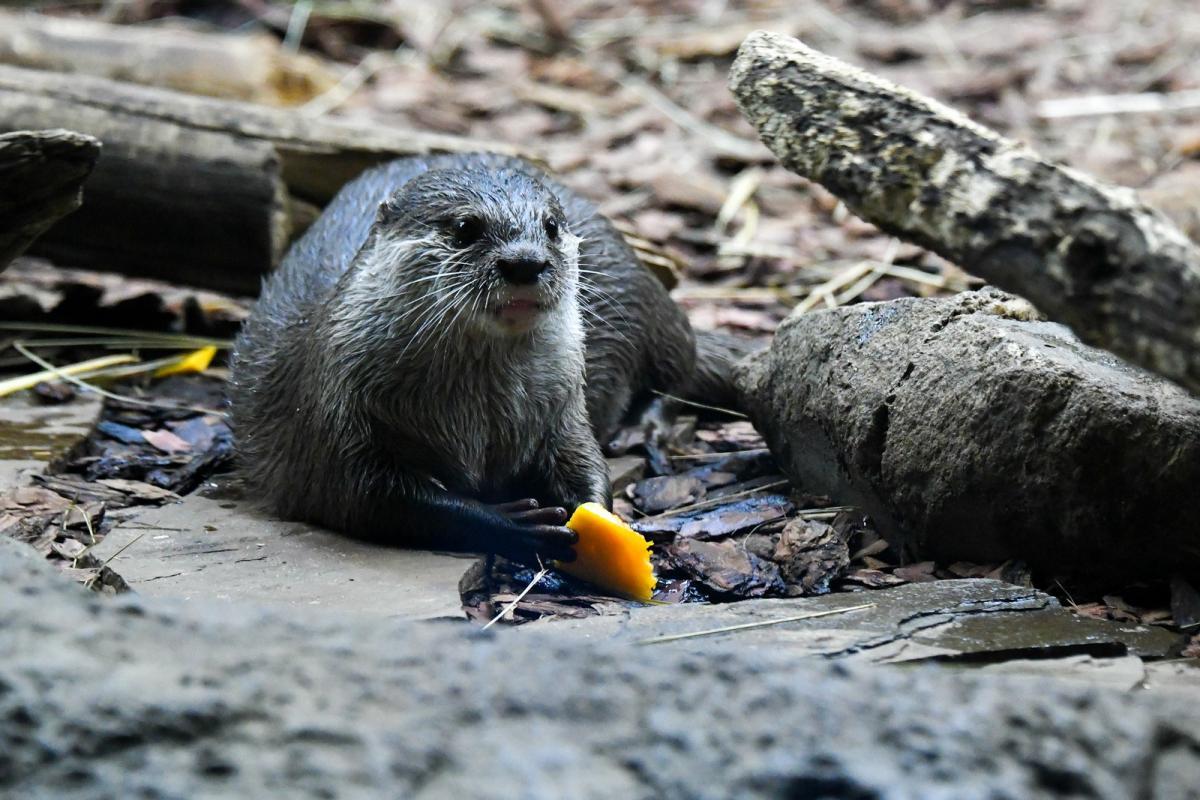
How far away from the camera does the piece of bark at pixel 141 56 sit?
6.65 m

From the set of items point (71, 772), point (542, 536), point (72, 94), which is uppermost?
point (72, 94)

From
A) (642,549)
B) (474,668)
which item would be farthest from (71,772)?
(642,549)

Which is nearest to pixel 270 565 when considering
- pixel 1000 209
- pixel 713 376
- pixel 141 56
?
pixel 713 376

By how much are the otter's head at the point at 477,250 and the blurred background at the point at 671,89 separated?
4.76 ft

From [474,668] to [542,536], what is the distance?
154 centimetres

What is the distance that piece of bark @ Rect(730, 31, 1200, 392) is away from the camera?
75.8 inches

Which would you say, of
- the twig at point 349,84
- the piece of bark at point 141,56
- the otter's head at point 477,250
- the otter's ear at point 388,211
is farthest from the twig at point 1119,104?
the otter's ear at point 388,211

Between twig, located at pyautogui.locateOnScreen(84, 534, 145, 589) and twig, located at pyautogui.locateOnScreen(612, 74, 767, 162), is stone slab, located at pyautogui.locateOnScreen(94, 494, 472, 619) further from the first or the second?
twig, located at pyautogui.locateOnScreen(612, 74, 767, 162)

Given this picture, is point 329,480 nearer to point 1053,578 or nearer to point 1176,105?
point 1053,578

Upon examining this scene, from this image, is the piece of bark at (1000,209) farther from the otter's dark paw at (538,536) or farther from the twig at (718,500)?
the twig at (718,500)

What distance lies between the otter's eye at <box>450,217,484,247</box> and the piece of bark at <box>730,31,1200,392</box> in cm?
119

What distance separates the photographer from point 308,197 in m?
5.03

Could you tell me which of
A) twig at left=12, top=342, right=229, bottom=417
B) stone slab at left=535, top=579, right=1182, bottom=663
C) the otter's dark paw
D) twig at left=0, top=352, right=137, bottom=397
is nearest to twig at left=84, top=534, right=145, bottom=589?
the otter's dark paw

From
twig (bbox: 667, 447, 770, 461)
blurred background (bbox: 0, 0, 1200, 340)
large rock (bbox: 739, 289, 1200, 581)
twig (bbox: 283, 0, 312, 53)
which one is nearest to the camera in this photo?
large rock (bbox: 739, 289, 1200, 581)
